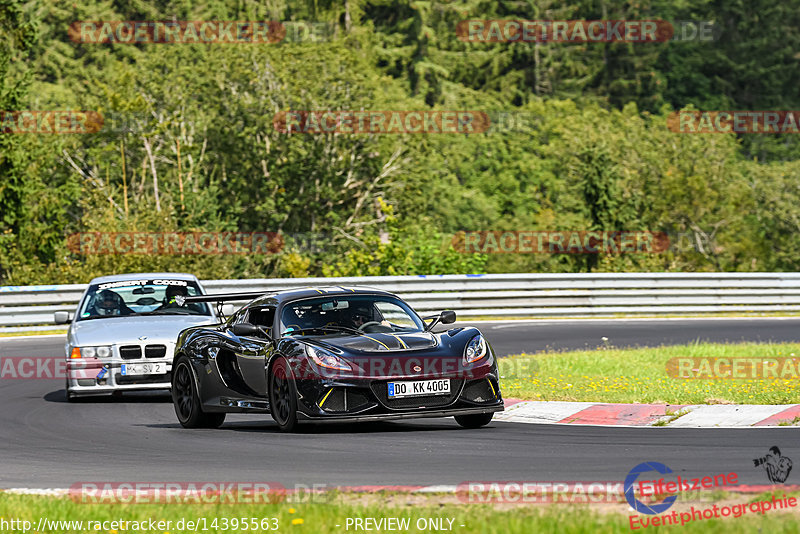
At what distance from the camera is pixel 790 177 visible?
61.4m

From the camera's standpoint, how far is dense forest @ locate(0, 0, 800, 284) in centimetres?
3600

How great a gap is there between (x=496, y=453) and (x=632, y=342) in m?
12.8

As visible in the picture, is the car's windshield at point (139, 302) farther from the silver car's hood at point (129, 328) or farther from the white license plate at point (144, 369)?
the white license plate at point (144, 369)

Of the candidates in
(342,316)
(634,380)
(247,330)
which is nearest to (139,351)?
(247,330)

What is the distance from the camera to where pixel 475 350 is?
37.6 feet

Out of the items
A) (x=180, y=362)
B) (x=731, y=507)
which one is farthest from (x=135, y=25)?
(x=731, y=507)

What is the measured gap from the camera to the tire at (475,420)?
11.6 m

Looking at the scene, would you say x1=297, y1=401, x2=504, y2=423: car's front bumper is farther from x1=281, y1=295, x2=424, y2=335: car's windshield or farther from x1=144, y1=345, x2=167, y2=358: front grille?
x1=144, y1=345, x2=167, y2=358: front grille

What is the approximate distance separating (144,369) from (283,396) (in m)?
4.14

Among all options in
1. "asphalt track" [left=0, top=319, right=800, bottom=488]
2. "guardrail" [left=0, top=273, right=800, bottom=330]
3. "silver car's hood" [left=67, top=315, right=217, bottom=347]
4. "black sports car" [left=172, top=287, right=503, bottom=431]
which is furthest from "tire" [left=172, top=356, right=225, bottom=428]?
"guardrail" [left=0, top=273, right=800, bottom=330]

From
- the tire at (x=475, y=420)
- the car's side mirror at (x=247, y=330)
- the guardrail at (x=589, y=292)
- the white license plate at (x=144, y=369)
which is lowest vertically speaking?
the guardrail at (x=589, y=292)

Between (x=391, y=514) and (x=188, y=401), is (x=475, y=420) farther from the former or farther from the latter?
(x=391, y=514)

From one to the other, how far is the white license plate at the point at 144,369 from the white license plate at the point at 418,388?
494 cm

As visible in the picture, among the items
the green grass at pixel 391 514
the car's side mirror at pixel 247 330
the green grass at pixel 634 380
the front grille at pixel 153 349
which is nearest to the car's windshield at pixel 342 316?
the car's side mirror at pixel 247 330
